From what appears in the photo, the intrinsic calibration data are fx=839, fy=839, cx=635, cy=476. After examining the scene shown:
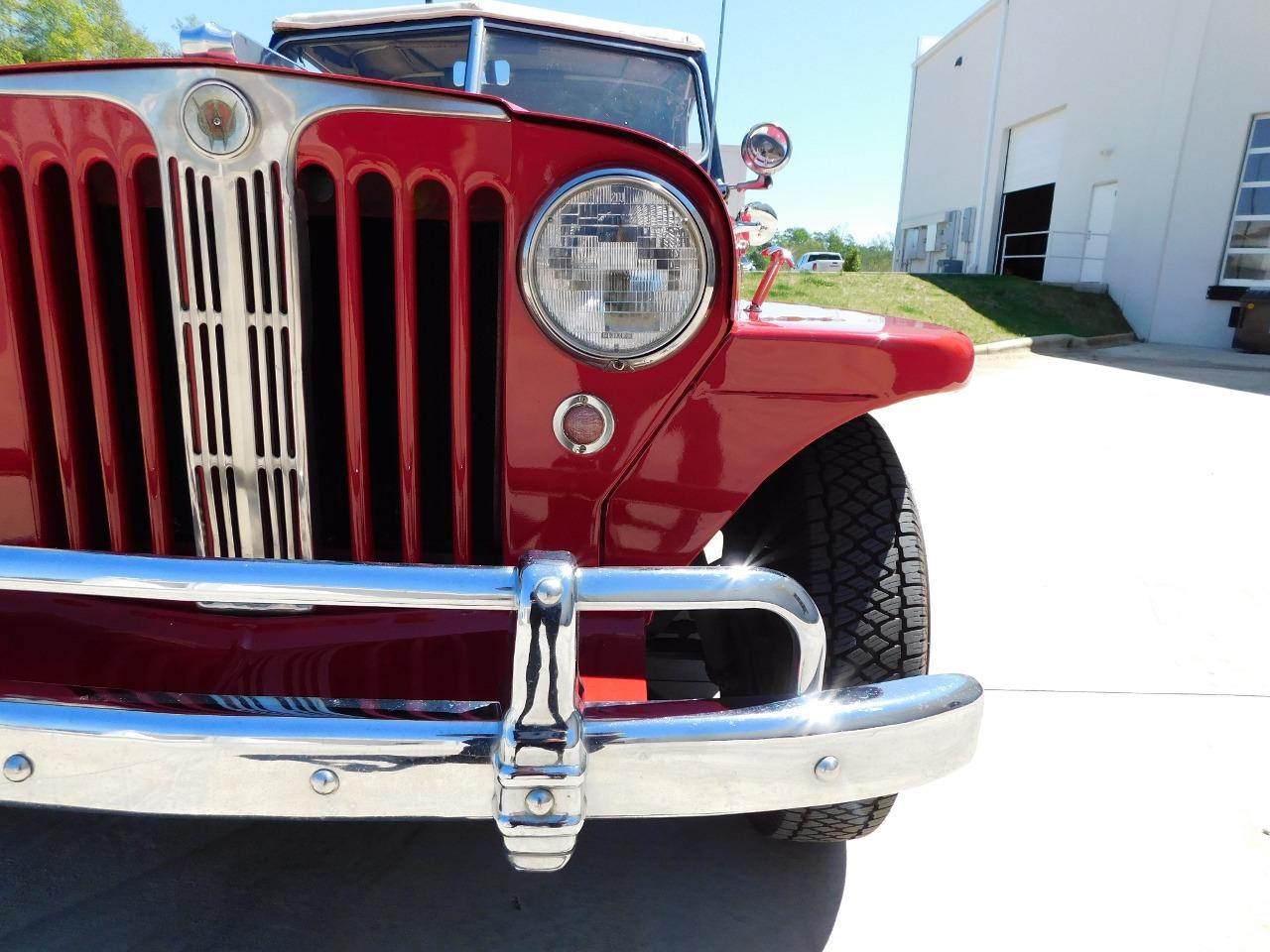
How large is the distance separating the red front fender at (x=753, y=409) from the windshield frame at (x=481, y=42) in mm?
1442

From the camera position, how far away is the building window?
1151cm

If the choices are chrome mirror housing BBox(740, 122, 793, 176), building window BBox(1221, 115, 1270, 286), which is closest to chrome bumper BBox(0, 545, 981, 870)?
chrome mirror housing BBox(740, 122, 793, 176)

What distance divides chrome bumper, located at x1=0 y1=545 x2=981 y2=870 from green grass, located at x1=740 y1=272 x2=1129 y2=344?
32.3 ft

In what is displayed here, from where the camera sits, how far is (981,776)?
76.1 inches

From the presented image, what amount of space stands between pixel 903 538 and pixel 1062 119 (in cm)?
1761

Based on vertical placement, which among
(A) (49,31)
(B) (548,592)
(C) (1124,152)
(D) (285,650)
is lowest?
(D) (285,650)

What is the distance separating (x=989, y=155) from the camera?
18609mm

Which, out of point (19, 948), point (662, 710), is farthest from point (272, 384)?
point (19, 948)

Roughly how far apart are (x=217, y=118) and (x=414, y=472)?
1.83 feet

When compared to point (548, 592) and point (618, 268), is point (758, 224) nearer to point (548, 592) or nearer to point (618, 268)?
point (618, 268)

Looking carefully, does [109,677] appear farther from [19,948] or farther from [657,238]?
[657,238]

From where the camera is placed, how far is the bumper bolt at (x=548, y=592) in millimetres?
991

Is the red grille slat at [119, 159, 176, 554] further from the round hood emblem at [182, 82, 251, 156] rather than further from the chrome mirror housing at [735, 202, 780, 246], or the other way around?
the chrome mirror housing at [735, 202, 780, 246]

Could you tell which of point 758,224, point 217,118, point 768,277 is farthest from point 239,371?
point 758,224
